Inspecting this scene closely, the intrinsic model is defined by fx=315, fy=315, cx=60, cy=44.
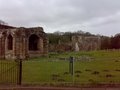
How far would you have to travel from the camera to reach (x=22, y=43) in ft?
134

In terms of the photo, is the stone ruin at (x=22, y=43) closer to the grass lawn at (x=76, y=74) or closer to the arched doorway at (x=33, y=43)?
the arched doorway at (x=33, y=43)

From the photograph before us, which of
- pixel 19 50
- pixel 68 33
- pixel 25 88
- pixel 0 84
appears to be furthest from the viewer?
pixel 68 33

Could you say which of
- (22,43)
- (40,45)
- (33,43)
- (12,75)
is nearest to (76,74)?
(12,75)

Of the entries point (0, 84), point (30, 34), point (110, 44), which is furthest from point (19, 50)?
point (110, 44)

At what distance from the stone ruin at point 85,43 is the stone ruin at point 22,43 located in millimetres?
22355

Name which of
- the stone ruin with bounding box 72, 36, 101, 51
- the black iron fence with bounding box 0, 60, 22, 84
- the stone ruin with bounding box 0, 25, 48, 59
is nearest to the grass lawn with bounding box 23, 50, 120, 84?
the black iron fence with bounding box 0, 60, 22, 84

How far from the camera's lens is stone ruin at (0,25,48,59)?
132 ft

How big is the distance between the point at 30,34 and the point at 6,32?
10.9ft

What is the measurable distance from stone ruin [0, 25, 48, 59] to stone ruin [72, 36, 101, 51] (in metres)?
22.4

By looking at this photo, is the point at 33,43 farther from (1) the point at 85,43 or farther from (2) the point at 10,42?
(1) the point at 85,43

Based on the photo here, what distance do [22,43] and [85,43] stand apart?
93.3 ft

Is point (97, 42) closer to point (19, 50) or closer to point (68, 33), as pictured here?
point (68, 33)

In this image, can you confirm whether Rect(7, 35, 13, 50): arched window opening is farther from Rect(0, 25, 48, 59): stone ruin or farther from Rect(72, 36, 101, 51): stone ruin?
Rect(72, 36, 101, 51): stone ruin

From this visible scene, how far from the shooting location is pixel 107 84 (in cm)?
1306
